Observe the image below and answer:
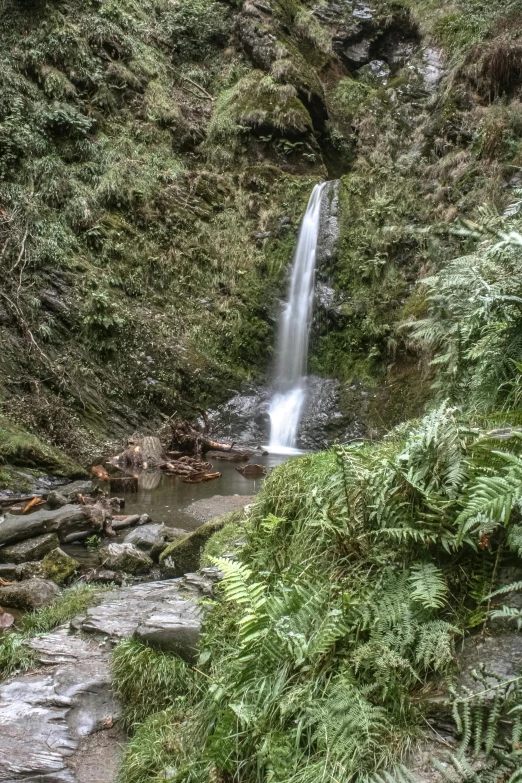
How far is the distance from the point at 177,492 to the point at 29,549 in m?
3.17

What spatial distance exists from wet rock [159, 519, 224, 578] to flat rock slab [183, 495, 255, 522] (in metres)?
1.78

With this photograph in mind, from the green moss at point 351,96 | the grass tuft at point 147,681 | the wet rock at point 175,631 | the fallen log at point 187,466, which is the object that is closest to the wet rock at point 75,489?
the fallen log at point 187,466

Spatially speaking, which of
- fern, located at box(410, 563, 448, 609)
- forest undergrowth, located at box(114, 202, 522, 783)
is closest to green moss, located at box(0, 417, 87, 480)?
forest undergrowth, located at box(114, 202, 522, 783)

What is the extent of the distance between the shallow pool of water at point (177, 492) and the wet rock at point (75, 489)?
1.97 ft

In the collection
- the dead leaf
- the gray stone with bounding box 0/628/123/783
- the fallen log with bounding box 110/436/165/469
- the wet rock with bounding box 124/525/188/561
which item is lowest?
the fallen log with bounding box 110/436/165/469

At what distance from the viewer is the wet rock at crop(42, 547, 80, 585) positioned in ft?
16.7

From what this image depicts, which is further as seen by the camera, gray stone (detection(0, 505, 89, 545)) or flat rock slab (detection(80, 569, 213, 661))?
gray stone (detection(0, 505, 89, 545))

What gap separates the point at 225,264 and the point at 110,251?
9.61ft

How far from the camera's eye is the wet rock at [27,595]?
442 cm

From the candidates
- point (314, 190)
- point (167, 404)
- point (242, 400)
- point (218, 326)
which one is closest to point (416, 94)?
point (314, 190)

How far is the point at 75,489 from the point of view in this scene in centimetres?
810

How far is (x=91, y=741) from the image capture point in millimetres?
2660

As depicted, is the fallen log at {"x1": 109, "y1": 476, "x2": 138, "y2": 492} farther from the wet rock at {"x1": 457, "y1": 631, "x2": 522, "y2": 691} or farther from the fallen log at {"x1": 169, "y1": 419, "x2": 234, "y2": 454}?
the wet rock at {"x1": 457, "y1": 631, "x2": 522, "y2": 691}

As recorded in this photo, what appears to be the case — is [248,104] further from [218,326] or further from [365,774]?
[365,774]
